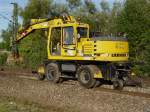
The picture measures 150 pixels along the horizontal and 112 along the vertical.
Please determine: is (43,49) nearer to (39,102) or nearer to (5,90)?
(5,90)

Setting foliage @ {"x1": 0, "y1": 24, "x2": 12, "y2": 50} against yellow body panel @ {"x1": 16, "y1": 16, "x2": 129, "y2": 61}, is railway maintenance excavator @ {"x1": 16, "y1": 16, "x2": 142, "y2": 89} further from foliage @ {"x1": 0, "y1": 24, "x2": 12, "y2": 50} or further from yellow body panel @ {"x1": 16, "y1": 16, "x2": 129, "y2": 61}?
foliage @ {"x1": 0, "y1": 24, "x2": 12, "y2": 50}

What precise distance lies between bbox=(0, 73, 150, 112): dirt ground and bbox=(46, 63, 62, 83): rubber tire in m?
2.01

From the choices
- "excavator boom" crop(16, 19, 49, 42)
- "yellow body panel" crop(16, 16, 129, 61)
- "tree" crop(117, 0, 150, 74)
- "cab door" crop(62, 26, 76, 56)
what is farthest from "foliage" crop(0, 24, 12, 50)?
"cab door" crop(62, 26, 76, 56)

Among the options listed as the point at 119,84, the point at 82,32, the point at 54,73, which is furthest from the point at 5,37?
the point at 119,84

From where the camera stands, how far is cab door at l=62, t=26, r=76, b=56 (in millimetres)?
20297

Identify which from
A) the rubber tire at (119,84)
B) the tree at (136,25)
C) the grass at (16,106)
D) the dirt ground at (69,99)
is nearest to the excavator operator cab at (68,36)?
the dirt ground at (69,99)

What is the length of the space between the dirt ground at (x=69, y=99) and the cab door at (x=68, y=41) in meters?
2.01

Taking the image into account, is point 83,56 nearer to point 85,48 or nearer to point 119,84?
point 85,48

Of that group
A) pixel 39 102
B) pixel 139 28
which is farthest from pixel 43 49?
pixel 39 102

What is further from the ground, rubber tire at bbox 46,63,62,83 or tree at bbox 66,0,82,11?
tree at bbox 66,0,82,11

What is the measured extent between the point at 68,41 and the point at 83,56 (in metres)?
1.26

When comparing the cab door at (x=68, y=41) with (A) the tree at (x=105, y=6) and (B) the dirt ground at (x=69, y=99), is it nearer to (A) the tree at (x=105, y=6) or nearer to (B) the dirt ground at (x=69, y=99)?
(B) the dirt ground at (x=69, y=99)

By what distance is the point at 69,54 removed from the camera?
813 inches

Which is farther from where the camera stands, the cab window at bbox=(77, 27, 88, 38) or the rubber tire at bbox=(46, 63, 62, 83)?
the rubber tire at bbox=(46, 63, 62, 83)
